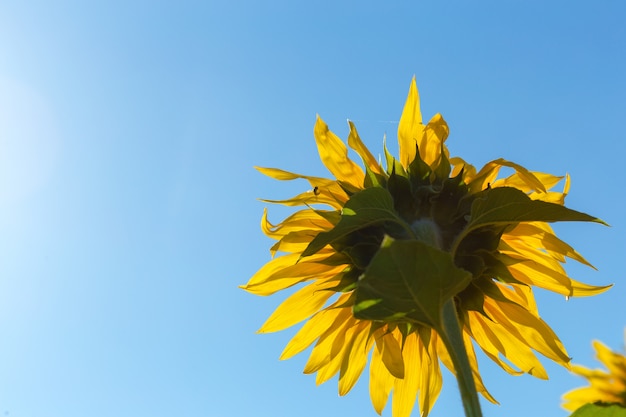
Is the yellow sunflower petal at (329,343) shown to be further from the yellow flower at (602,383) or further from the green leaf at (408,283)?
the yellow flower at (602,383)

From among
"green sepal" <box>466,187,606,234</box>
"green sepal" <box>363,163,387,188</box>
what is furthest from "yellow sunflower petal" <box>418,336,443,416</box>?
"green sepal" <box>466,187,606,234</box>

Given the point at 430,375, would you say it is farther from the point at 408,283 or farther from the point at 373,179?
the point at 408,283

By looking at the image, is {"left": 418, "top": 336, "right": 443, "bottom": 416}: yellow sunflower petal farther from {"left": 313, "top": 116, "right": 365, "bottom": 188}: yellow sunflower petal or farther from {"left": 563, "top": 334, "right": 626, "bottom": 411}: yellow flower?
{"left": 563, "top": 334, "right": 626, "bottom": 411}: yellow flower

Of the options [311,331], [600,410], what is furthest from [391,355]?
[600,410]

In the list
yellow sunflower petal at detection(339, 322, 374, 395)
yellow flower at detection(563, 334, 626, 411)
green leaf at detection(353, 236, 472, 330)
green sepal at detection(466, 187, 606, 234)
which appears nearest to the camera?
green leaf at detection(353, 236, 472, 330)

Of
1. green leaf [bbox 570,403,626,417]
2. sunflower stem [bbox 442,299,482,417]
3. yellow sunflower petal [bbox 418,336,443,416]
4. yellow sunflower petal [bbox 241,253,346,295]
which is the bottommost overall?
green leaf [bbox 570,403,626,417]

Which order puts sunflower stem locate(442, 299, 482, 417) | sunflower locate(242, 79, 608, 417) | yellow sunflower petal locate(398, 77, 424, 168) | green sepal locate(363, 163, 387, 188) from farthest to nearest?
yellow sunflower petal locate(398, 77, 424, 168), green sepal locate(363, 163, 387, 188), sunflower locate(242, 79, 608, 417), sunflower stem locate(442, 299, 482, 417)

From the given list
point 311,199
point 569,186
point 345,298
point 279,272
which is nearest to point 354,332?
point 345,298
